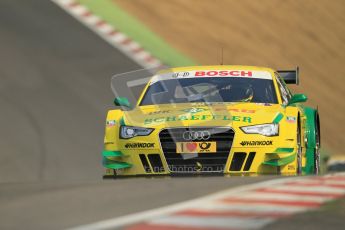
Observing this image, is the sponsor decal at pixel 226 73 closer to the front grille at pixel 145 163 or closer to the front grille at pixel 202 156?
the front grille at pixel 202 156

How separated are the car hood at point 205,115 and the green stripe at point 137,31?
1029 cm

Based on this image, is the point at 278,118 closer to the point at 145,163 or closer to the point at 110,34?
the point at 145,163

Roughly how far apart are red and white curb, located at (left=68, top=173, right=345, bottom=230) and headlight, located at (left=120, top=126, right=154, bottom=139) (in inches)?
119

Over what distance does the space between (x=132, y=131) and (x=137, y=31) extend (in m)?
12.1

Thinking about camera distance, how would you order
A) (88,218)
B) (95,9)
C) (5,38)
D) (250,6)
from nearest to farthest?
(88,218) → (5,38) → (95,9) → (250,6)

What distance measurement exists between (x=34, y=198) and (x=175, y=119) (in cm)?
377

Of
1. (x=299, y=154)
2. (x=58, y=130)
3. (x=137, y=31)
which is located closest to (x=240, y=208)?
(x=299, y=154)

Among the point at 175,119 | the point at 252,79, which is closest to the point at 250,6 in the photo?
the point at 252,79

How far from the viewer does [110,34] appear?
21.0 metres

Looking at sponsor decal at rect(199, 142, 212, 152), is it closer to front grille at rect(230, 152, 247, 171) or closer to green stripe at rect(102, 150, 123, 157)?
front grille at rect(230, 152, 247, 171)

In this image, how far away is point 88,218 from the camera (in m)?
5.25

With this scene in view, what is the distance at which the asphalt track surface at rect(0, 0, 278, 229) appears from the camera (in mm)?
5715

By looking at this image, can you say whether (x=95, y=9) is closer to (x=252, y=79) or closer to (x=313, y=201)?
(x=252, y=79)

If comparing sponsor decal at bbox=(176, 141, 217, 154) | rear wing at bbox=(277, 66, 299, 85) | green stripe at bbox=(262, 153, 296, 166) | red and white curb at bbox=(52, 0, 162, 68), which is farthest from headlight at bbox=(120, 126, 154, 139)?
red and white curb at bbox=(52, 0, 162, 68)
